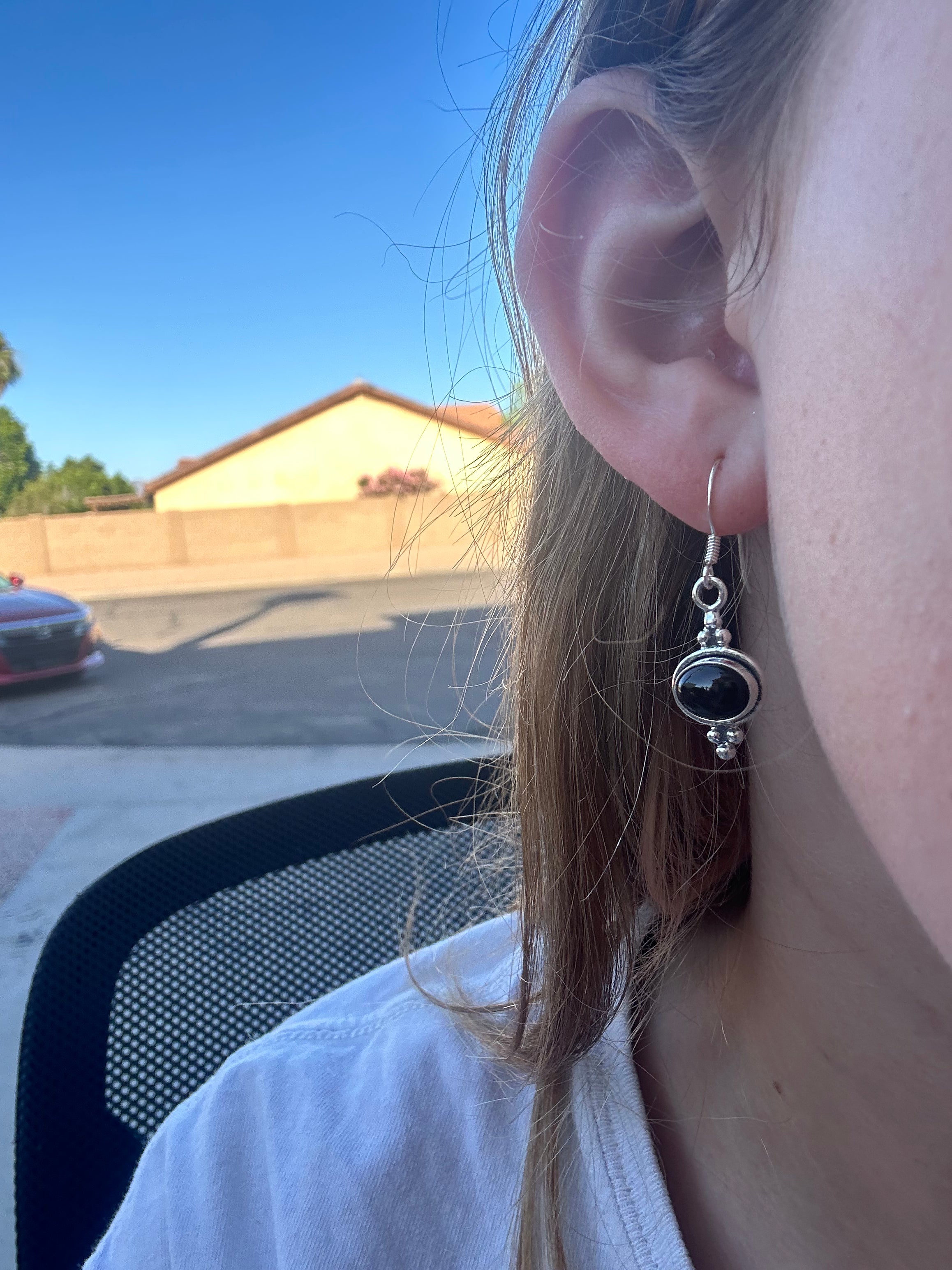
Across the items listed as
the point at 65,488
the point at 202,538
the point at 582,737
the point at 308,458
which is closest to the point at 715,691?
the point at 582,737

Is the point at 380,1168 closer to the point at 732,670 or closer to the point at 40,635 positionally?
the point at 732,670

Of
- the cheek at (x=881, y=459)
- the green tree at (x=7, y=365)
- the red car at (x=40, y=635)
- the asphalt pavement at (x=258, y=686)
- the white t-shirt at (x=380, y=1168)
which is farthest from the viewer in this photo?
the red car at (x=40, y=635)

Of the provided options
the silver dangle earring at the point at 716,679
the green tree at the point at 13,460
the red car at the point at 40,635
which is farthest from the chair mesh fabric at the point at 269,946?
the red car at the point at 40,635

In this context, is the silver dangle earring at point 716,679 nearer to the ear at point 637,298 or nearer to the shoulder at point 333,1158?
the ear at point 637,298

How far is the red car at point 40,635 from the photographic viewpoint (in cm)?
488

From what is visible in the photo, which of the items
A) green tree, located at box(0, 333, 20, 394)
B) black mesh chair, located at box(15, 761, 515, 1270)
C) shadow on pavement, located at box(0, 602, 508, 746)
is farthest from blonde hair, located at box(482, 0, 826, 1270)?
green tree, located at box(0, 333, 20, 394)

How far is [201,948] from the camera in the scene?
918mm

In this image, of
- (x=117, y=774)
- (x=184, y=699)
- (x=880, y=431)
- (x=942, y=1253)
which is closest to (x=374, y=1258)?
(x=942, y=1253)

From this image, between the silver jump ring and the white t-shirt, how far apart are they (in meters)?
0.41

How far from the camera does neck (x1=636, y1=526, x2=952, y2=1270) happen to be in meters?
0.52

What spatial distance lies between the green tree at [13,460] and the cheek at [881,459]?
8.15 ft

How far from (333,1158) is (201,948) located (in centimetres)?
37

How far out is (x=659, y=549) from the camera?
0.60 m

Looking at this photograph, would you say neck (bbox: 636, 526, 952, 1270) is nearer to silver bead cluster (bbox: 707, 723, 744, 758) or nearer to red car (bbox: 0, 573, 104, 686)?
silver bead cluster (bbox: 707, 723, 744, 758)
